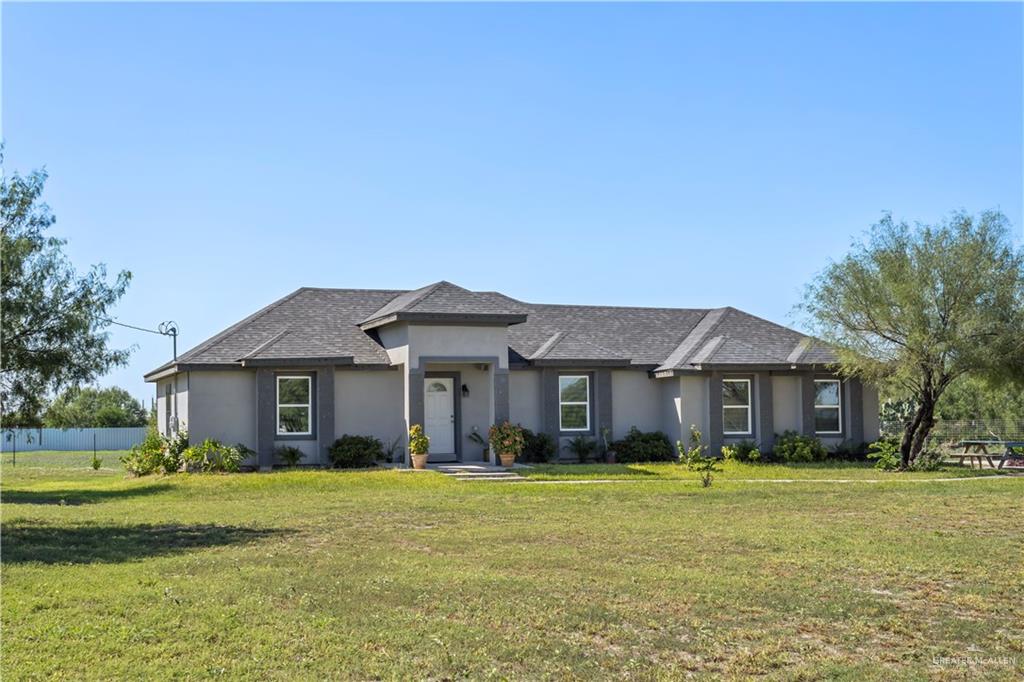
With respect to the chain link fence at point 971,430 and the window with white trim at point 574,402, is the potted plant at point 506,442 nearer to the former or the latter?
the window with white trim at point 574,402

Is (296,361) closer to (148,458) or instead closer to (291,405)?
(291,405)

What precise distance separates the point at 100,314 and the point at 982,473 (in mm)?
21643

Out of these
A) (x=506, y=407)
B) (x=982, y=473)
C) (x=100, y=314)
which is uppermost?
(x=100, y=314)

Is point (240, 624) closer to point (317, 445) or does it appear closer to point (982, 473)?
point (317, 445)

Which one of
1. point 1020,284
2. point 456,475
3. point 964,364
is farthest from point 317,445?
point 1020,284

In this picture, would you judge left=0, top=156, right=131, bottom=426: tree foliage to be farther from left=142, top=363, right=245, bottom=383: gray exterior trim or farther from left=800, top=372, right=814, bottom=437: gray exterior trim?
left=800, top=372, right=814, bottom=437: gray exterior trim

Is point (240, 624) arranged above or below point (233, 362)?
below

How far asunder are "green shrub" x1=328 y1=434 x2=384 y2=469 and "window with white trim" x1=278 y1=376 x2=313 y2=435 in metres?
1.00

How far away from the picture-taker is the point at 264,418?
26.3 metres

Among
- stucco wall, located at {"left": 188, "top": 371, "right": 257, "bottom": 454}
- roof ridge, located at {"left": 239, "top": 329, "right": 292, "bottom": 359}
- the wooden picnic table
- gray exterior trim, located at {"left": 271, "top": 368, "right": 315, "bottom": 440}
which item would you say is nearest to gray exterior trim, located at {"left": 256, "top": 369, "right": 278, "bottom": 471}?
gray exterior trim, located at {"left": 271, "top": 368, "right": 315, "bottom": 440}

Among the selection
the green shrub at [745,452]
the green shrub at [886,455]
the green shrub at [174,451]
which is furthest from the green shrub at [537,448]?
the green shrub at [174,451]

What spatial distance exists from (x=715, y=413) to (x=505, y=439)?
22.7 ft

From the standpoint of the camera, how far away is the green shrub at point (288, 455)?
86.4 ft

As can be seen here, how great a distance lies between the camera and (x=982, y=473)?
1053 inches
